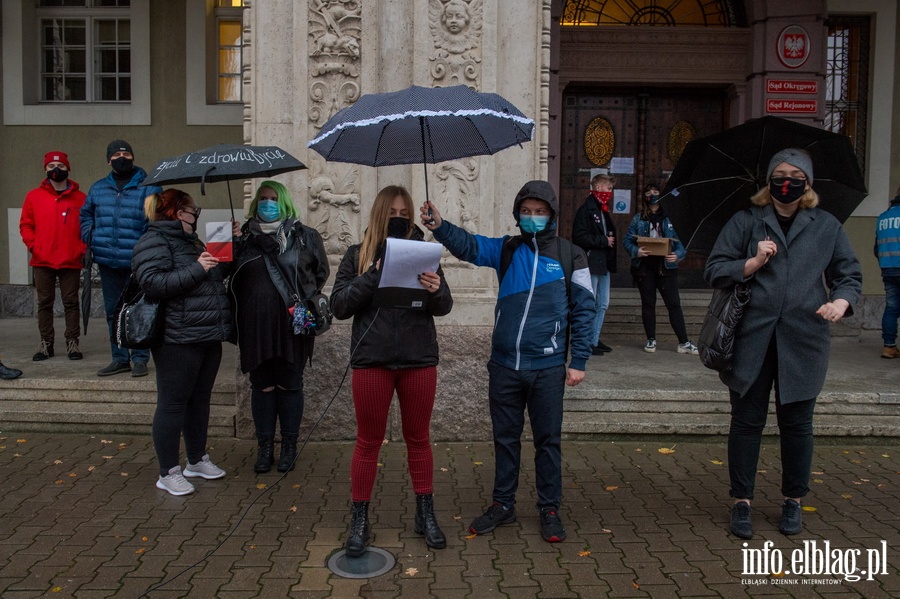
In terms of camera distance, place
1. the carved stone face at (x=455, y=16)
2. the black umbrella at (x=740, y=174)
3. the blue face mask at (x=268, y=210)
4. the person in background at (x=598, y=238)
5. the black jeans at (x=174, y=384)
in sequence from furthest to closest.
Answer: the person in background at (x=598, y=238) → the carved stone face at (x=455, y=16) → the blue face mask at (x=268, y=210) → the black jeans at (x=174, y=384) → the black umbrella at (x=740, y=174)

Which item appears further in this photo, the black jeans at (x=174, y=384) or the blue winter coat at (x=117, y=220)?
the blue winter coat at (x=117, y=220)

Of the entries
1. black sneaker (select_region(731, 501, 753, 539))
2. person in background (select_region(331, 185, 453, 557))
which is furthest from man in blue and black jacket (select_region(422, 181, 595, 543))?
black sneaker (select_region(731, 501, 753, 539))

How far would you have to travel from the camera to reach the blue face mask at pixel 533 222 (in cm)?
440

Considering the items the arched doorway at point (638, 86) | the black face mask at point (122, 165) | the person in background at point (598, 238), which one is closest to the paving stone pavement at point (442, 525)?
the black face mask at point (122, 165)

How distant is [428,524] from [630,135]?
25.4ft

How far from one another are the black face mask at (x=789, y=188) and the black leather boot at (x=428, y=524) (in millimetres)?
2534

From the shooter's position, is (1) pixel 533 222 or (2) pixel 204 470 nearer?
(1) pixel 533 222

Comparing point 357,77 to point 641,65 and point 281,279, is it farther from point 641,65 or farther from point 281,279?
point 641,65

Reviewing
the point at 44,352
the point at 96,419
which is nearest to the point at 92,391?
the point at 96,419

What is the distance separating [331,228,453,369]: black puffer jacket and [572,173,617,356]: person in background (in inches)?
170

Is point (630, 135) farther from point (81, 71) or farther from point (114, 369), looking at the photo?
point (81, 71)

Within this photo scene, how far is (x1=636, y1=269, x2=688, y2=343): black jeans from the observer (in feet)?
28.0

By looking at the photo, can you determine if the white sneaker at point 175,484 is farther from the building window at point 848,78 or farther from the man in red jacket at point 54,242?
the building window at point 848,78

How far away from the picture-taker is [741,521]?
4.50 m
